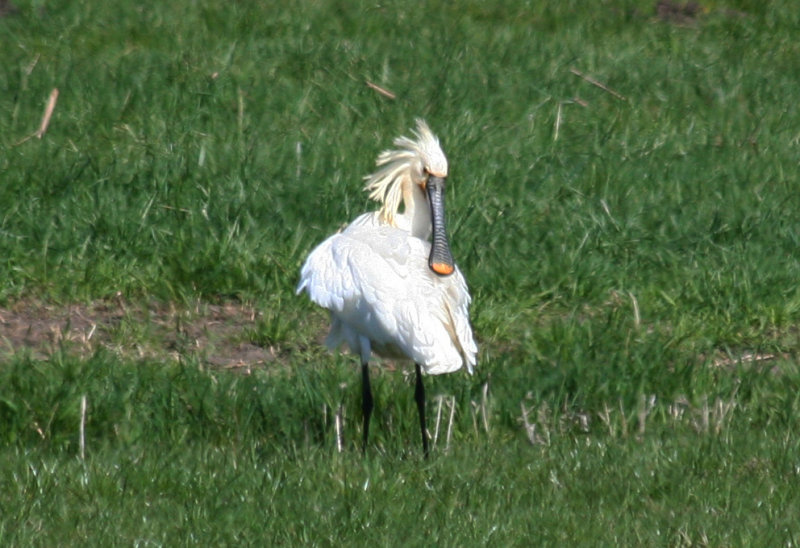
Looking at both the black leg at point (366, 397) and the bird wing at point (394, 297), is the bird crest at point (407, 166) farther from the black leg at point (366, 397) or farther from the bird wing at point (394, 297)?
the black leg at point (366, 397)

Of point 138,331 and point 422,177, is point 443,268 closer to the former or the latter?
point 422,177

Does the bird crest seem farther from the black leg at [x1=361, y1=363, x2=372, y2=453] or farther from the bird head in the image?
the black leg at [x1=361, y1=363, x2=372, y2=453]

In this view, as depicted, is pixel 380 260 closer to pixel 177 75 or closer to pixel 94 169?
pixel 94 169

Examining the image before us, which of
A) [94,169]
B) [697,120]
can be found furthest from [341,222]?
[697,120]

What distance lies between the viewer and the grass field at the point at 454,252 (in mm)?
5316

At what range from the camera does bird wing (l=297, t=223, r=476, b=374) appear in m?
6.04

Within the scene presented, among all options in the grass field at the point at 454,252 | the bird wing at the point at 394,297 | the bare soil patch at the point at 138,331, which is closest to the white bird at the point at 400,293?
the bird wing at the point at 394,297

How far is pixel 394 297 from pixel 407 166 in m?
1.04

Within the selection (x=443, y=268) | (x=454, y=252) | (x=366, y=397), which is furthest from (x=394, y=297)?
(x=454, y=252)

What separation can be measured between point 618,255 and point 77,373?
3.25 m

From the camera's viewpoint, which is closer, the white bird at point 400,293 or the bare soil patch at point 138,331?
the white bird at point 400,293

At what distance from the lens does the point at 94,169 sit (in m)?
8.88

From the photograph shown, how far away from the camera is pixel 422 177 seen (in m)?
6.99

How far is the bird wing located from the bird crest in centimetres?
47
